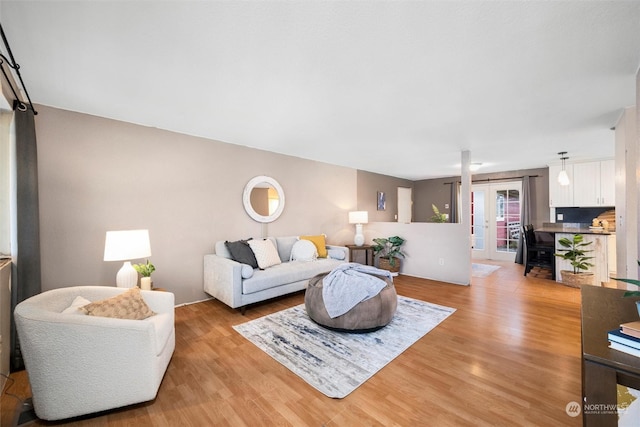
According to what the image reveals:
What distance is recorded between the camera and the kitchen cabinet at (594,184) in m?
4.96

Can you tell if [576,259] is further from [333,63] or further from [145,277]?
[145,277]

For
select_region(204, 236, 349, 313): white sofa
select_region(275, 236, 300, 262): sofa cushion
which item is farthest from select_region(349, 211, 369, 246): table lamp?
select_region(275, 236, 300, 262): sofa cushion

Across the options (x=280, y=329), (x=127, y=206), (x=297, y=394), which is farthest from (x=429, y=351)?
(x=127, y=206)

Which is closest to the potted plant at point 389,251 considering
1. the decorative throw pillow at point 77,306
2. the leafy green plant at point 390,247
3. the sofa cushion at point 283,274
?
the leafy green plant at point 390,247

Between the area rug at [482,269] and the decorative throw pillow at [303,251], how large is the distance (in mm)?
3353

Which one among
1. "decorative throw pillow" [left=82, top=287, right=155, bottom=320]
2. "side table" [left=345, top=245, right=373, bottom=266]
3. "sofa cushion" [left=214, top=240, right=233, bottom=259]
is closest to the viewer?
"decorative throw pillow" [left=82, top=287, right=155, bottom=320]

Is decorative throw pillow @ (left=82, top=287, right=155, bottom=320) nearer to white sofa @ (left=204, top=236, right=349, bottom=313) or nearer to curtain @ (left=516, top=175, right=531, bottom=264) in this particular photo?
white sofa @ (left=204, top=236, right=349, bottom=313)

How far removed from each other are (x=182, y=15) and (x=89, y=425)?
2.45 metres

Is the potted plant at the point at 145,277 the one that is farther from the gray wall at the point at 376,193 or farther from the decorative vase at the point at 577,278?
the decorative vase at the point at 577,278

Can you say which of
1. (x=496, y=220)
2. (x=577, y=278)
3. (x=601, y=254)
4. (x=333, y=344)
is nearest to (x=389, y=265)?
(x=577, y=278)

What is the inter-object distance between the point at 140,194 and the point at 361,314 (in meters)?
2.95

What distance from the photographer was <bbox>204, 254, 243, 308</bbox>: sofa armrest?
3.04m

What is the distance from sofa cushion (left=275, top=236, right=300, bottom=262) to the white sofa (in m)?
0.16

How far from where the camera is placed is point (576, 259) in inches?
173
